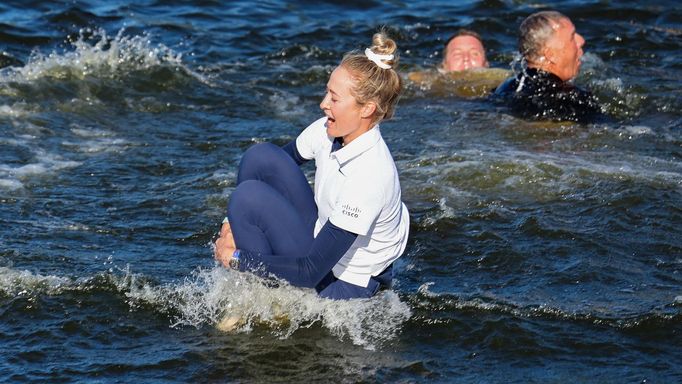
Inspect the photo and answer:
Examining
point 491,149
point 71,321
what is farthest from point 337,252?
point 491,149

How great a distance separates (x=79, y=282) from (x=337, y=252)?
1.84m

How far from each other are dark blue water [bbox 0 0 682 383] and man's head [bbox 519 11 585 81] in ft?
1.82

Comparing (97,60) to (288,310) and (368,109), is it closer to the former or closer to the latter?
(288,310)

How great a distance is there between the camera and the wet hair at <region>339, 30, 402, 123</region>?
532 centimetres

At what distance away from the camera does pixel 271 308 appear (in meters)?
5.94

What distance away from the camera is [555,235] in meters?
7.37

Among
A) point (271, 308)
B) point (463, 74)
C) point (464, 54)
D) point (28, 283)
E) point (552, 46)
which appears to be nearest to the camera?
point (271, 308)

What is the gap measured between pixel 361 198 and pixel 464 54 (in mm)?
6908

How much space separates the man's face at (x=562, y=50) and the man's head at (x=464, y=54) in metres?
1.83

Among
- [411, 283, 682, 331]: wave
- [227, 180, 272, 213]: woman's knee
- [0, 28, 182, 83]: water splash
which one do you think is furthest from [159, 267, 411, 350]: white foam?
[0, 28, 182, 83]: water splash

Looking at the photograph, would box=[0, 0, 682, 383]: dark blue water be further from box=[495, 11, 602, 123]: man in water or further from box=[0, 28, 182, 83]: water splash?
box=[495, 11, 602, 123]: man in water

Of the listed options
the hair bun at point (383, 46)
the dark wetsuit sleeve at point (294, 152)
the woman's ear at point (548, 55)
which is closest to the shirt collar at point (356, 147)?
the hair bun at point (383, 46)

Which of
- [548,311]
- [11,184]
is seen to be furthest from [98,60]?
[548,311]

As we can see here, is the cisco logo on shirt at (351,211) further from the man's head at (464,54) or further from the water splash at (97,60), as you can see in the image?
the man's head at (464,54)
